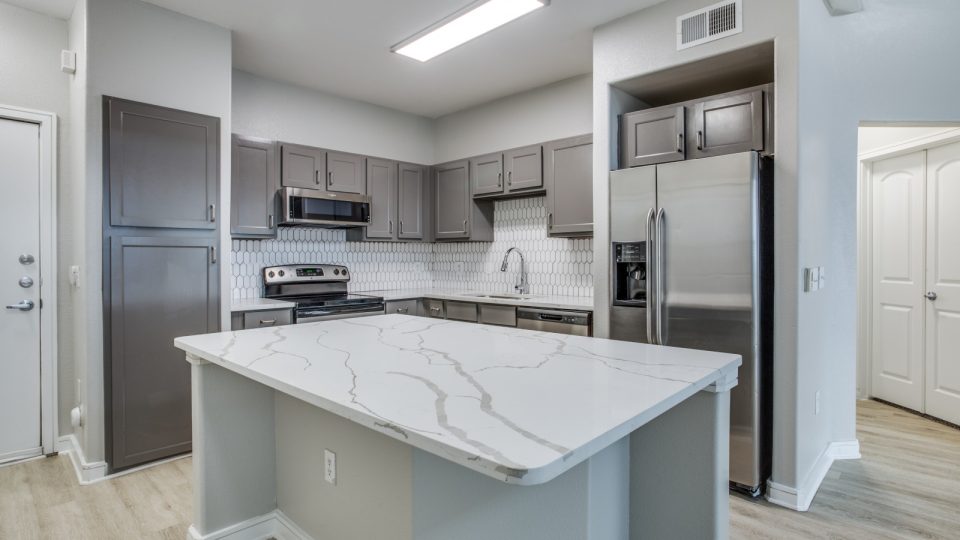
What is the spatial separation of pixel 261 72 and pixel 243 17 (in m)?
0.94

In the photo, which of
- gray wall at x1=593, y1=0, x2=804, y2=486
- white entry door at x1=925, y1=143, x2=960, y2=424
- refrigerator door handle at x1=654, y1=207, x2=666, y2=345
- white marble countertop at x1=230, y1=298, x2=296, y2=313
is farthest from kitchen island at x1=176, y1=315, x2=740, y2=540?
white entry door at x1=925, y1=143, x2=960, y2=424

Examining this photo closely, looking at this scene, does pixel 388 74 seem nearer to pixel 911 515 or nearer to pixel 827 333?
pixel 827 333

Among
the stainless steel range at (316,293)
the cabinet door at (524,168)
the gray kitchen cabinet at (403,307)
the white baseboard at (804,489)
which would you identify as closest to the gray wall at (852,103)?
the white baseboard at (804,489)

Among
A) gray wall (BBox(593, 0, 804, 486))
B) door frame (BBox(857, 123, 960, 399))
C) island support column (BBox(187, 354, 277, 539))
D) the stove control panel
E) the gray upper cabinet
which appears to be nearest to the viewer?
island support column (BBox(187, 354, 277, 539))

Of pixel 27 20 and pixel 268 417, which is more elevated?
pixel 27 20

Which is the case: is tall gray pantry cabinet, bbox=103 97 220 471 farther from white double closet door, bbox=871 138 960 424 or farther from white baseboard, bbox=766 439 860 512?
white double closet door, bbox=871 138 960 424

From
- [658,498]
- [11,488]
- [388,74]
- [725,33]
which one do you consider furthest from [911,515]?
[11,488]

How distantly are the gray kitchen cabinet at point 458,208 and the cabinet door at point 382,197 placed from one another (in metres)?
0.45

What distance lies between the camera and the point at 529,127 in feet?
14.3

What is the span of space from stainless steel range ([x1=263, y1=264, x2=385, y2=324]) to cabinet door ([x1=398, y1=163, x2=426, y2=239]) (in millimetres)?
738

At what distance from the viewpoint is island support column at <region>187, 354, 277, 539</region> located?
2.03 meters

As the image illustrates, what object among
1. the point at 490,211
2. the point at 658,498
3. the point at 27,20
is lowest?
the point at 658,498

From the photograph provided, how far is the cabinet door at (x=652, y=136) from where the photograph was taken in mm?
2941

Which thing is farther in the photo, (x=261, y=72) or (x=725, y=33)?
(x=261, y=72)
